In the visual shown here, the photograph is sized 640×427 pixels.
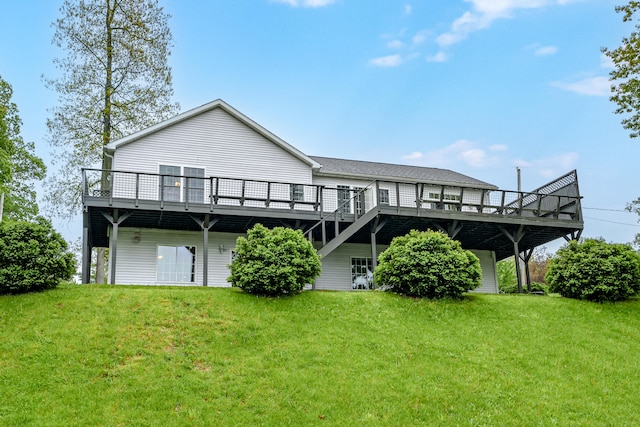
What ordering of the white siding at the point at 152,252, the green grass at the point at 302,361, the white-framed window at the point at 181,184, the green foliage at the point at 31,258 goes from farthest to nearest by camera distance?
the white-framed window at the point at 181,184 < the white siding at the point at 152,252 < the green foliage at the point at 31,258 < the green grass at the point at 302,361

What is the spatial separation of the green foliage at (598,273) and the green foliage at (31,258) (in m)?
14.3

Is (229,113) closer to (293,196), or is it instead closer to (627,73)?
(293,196)

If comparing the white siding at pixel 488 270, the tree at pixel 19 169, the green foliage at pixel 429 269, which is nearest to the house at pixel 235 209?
the white siding at pixel 488 270

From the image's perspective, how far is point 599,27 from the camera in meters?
22.3

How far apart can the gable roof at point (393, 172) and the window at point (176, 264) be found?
616 centimetres

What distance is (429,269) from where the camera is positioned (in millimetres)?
15781

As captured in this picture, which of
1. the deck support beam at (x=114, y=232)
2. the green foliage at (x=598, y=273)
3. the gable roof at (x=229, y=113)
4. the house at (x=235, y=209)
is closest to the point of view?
the green foliage at (x=598, y=273)

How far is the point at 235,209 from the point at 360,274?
21.0 ft

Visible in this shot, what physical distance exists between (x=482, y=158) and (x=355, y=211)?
62.1 feet

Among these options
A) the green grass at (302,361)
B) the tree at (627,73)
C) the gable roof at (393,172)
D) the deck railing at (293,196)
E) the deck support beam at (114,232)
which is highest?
the tree at (627,73)

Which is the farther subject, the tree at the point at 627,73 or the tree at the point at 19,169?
the tree at the point at 19,169

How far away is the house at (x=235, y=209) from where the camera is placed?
1905 centimetres

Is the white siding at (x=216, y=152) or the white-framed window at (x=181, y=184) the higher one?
the white siding at (x=216, y=152)

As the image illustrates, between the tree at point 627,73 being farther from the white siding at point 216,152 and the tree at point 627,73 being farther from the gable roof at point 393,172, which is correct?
the white siding at point 216,152
